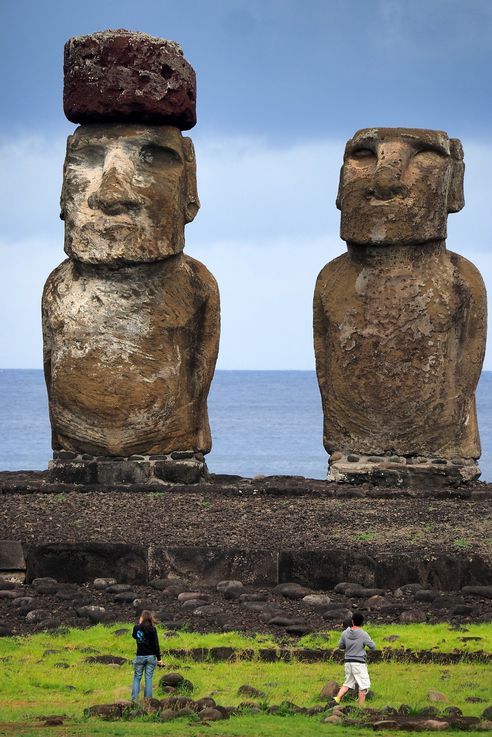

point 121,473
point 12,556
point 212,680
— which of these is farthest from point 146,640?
point 121,473

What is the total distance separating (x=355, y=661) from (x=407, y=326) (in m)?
6.59

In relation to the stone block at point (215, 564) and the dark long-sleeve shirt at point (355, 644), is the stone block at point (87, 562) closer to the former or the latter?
the stone block at point (215, 564)

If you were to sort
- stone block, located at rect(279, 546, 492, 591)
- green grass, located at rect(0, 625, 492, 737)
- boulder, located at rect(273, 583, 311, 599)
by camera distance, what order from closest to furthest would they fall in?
green grass, located at rect(0, 625, 492, 737) < boulder, located at rect(273, 583, 311, 599) < stone block, located at rect(279, 546, 492, 591)

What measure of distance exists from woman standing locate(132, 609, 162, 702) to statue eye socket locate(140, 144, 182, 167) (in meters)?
6.93

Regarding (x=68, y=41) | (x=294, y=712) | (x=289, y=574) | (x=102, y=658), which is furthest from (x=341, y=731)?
(x=68, y=41)

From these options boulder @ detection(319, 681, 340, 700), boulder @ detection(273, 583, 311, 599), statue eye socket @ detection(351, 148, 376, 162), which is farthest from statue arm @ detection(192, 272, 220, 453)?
A: boulder @ detection(319, 681, 340, 700)

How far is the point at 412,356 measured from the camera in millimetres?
17484

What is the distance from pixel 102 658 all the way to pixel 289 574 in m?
2.43

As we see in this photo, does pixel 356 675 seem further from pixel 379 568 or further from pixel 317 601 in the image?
pixel 379 568

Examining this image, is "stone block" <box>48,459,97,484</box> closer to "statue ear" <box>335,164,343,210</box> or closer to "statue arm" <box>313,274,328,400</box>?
"statue arm" <box>313,274,328,400</box>

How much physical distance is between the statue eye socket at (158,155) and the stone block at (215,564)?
4.19m

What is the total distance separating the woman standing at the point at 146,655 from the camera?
11141mm

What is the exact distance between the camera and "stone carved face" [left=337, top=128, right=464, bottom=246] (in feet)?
56.5

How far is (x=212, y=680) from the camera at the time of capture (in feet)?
38.7
